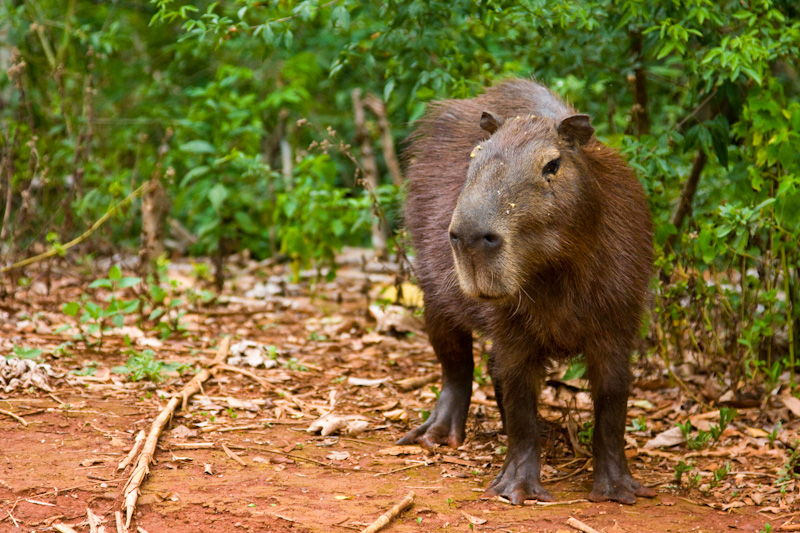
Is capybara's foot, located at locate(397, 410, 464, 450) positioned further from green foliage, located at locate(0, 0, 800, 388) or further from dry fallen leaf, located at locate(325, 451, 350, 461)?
green foliage, located at locate(0, 0, 800, 388)

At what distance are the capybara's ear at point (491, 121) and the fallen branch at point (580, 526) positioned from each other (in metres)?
1.62

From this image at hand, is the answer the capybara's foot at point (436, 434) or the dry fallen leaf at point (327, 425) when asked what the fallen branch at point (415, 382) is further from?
the dry fallen leaf at point (327, 425)

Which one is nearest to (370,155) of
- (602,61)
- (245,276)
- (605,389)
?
(245,276)

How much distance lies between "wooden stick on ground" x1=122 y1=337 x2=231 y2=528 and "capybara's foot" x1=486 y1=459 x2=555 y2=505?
A: 55.7 inches

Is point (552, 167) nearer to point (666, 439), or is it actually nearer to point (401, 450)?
point (401, 450)

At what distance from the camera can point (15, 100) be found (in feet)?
26.5

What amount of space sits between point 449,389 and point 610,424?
1.00 metres

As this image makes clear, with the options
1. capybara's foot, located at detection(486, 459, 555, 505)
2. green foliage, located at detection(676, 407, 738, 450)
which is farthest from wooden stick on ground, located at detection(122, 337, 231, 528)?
green foliage, located at detection(676, 407, 738, 450)

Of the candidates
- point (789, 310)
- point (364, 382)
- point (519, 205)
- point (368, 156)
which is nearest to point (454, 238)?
point (519, 205)

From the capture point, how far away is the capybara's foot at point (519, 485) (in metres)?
3.57

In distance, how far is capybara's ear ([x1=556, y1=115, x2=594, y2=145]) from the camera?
3.41 meters

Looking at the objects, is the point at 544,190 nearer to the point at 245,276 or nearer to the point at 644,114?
the point at 644,114

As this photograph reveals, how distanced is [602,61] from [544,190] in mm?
2447

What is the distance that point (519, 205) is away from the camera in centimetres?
322
